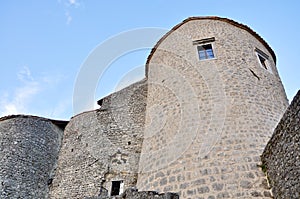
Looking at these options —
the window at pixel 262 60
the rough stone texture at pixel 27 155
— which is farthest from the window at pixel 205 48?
the rough stone texture at pixel 27 155

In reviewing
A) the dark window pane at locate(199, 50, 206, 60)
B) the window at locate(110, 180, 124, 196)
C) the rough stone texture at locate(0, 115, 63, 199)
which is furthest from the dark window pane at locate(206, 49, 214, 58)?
the rough stone texture at locate(0, 115, 63, 199)

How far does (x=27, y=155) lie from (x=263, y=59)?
1051cm

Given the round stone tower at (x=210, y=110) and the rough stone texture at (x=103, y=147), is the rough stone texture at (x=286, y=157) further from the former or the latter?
the rough stone texture at (x=103, y=147)

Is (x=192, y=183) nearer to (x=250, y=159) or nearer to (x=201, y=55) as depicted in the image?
(x=250, y=159)

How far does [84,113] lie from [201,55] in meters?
7.39

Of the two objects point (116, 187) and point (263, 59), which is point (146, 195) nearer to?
point (116, 187)

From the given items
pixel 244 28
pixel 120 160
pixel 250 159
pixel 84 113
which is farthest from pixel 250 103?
pixel 84 113

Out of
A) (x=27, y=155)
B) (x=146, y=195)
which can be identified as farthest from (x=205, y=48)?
(x=27, y=155)

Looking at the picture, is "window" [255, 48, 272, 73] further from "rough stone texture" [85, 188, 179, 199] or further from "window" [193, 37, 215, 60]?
"rough stone texture" [85, 188, 179, 199]

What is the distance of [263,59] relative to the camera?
9.87m

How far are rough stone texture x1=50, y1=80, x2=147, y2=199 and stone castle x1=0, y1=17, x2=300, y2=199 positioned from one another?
0.05 meters

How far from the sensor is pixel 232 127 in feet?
22.4

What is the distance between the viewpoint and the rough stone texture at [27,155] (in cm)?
1141

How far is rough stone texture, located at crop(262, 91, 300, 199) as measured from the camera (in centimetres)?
504
